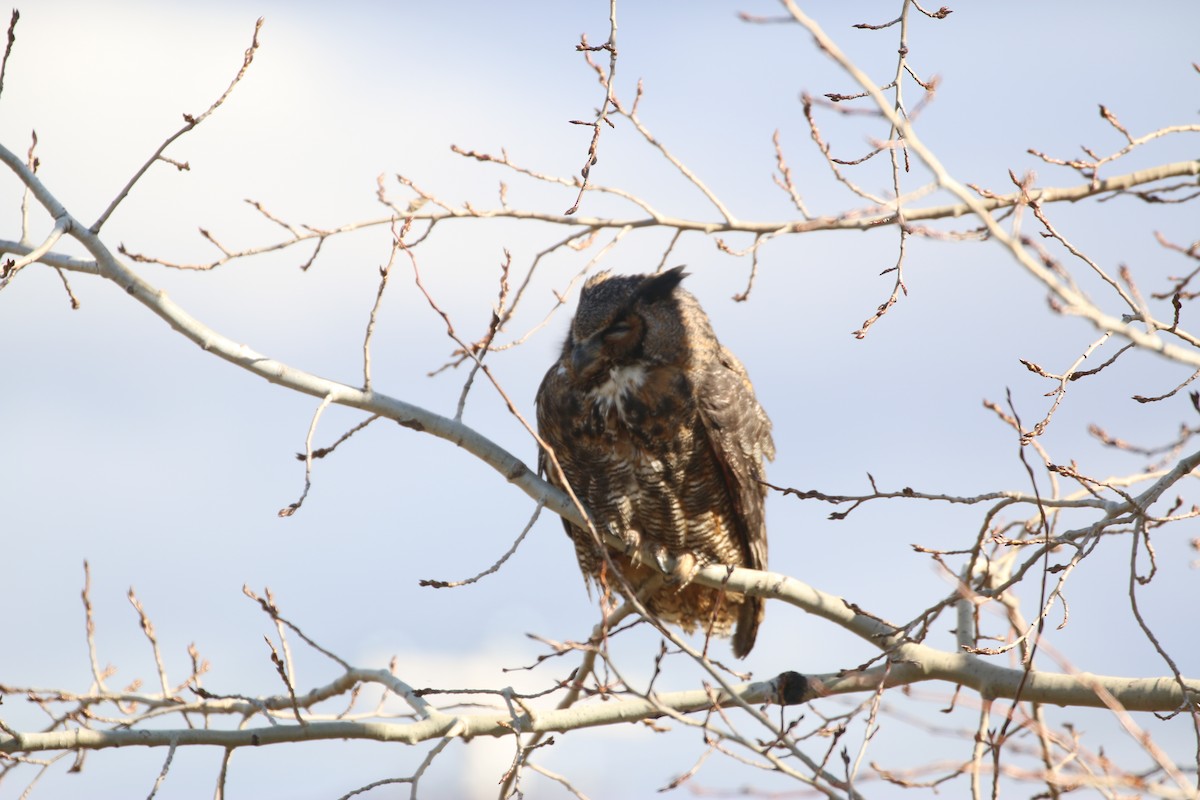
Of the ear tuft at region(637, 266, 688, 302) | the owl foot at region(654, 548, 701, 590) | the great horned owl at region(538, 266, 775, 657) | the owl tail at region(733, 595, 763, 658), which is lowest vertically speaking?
the owl foot at region(654, 548, 701, 590)

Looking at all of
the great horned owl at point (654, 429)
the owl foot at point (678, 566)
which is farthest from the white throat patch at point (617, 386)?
the owl foot at point (678, 566)

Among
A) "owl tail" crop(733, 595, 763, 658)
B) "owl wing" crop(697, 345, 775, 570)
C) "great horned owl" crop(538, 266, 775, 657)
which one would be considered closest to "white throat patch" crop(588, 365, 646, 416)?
"great horned owl" crop(538, 266, 775, 657)

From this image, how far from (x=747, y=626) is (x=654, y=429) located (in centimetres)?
137

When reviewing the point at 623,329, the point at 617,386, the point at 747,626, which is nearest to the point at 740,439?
the point at 617,386

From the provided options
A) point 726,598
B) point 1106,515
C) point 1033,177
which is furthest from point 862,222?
point 726,598

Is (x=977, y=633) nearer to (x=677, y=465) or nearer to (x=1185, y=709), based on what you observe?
(x=1185, y=709)

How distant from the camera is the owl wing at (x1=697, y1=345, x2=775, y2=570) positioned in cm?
471

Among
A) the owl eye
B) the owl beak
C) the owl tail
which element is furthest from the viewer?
the owl tail

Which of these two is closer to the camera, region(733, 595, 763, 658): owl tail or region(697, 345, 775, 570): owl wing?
region(697, 345, 775, 570): owl wing

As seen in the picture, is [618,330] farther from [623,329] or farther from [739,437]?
[739,437]

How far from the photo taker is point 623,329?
481 centimetres

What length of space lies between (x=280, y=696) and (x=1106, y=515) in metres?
2.93

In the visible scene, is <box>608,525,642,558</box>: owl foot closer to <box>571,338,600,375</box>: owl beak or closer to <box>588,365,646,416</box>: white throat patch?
<box>588,365,646,416</box>: white throat patch

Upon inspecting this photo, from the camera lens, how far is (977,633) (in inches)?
169
